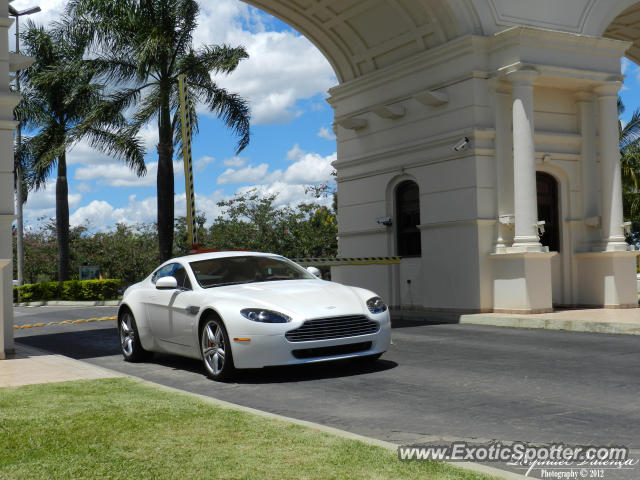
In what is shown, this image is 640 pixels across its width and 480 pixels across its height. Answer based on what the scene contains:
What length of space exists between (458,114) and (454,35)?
189 cm

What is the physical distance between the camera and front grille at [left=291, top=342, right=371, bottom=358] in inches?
325

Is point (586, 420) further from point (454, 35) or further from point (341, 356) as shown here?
point (454, 35)

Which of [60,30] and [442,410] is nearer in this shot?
[442,410]

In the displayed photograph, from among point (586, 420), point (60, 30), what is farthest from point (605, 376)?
point (60, 30)

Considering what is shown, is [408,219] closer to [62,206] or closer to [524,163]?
[524,163]

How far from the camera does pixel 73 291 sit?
1426 inches

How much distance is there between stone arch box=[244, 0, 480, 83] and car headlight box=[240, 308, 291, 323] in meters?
11.5

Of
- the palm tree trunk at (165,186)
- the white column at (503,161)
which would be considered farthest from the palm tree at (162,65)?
the white column at (503,161)

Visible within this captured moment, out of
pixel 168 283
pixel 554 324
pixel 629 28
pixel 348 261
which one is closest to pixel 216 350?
pixel 168 283

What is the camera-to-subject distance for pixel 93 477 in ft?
14.3

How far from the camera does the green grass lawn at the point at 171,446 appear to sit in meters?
4.40

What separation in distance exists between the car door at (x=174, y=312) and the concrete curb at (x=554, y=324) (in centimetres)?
765

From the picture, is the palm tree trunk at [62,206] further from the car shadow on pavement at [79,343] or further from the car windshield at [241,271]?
the car windshield at [241,271]

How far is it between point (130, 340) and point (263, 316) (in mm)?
3191
